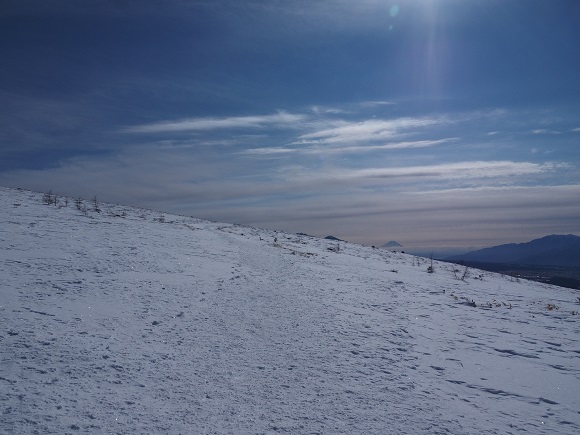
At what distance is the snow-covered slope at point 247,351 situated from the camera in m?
3.81

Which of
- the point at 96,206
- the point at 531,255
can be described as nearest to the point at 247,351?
the point at 96,206

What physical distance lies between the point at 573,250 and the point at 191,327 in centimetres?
17738

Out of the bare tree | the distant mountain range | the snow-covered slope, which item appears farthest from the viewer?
the distant mountain range

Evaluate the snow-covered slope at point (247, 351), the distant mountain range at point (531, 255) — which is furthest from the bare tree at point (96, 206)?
the distant mountain range at point (531, 255)

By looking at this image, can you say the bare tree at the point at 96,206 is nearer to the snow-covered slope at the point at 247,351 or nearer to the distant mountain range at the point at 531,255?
the snow-covered slope at the point at 247,351

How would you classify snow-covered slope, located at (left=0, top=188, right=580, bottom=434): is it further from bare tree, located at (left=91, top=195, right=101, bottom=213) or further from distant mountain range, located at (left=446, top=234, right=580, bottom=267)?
distant mountain range, located at (left=446, top=234, right=580, bottom=267)

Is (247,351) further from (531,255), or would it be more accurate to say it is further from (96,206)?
(531,255)

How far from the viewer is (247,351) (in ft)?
16.8

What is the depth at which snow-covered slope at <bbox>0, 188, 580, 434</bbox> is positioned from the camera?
3.81m

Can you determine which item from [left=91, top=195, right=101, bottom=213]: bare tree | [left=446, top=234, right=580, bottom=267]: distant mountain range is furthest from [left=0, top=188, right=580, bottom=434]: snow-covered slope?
[left=446, top=234, right=580, bottom=267]: distant mountain range

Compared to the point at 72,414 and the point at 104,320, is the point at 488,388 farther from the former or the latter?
the point at 104,320

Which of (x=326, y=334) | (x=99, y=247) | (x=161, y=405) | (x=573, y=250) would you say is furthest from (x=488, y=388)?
(x=573, y=250)

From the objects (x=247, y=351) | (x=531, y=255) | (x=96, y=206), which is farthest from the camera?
(x=531, y=255)

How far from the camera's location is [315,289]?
330 inches
